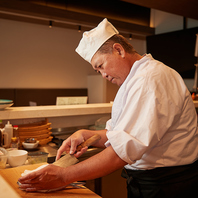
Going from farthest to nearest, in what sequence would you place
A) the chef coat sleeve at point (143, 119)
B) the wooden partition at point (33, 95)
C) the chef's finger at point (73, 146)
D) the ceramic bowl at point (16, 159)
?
the wooden partition at point (33, 95), the ceramic bowl at point (16, 159), the chef's finger at point (73, 146), the chef coat sleeve at point (143, 119)

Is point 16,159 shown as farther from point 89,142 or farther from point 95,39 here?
point 95,39

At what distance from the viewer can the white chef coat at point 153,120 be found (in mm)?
1011

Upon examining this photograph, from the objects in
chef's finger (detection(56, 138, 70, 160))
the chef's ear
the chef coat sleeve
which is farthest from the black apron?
the chef's ear

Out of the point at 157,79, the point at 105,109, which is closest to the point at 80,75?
the point at 105,109

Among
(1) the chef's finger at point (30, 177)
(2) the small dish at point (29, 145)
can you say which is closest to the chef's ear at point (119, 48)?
(1) the chef's finger at point (30, 177)

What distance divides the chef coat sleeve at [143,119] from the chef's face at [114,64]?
0.20 meters

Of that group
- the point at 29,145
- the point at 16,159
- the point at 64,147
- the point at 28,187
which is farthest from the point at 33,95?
the point at 28,187

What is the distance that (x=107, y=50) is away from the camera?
4.14 ft

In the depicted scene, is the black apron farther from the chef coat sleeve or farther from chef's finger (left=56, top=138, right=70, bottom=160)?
chef's finger (left=56, top=138, right=70, bottom=160)

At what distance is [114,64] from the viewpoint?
1251mm

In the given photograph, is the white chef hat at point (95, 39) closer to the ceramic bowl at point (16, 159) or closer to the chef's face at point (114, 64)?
the chef's face at point (114, 64)

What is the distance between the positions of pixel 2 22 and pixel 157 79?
4527mm

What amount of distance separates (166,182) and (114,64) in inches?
24.5

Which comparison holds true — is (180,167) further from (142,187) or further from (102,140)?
(102,140)
